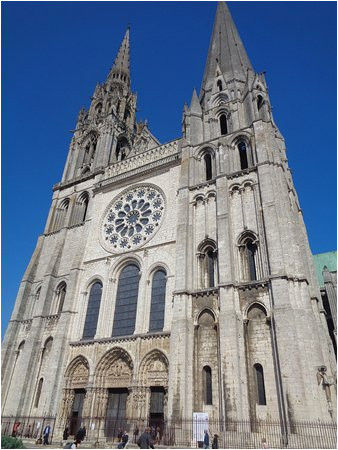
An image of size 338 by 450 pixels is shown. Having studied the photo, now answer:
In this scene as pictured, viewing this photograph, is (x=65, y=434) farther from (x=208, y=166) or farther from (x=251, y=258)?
(x=208, y=166)

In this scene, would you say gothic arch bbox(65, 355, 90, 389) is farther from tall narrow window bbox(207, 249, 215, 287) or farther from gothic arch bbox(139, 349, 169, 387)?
tall narrow window bbox(207, 249, 215, 287)

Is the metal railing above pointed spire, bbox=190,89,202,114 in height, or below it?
below

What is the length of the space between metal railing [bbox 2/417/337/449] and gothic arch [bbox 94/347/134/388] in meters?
1.62

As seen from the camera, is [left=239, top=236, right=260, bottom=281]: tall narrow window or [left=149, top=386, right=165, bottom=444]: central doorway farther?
[left=239, top=236, right=260, bottom=281]: tall narrow window

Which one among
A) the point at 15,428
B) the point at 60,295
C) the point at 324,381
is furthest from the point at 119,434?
the point at 60,295

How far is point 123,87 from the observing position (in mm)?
38219

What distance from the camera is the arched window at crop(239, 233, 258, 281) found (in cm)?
1631

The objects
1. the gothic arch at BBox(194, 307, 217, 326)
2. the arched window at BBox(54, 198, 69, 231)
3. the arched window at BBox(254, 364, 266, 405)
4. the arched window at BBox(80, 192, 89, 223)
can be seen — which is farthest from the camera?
the arched window at BBox(54, 198, 69, 231)

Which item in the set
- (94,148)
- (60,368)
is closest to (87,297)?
(60,368)

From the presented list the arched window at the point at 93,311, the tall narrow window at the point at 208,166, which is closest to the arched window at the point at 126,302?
the arched window at the point at 93,311

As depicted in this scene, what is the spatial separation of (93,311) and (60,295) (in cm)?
372

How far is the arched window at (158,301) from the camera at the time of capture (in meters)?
17.6

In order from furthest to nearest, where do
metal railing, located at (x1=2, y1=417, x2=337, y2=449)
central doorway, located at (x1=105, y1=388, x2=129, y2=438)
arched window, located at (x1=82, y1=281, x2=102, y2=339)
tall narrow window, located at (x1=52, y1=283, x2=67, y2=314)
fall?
tall narrow window, located at (x1=52, y1=283, x2=67, y2=314), arched window, located at (x1=82, y1=281, x2=102, y2=339), central doorway, located at (x1=105, y1=388, x2=129, y2=438), metal railing, located at (x1=2, y1=417, x2=337, y2=449)

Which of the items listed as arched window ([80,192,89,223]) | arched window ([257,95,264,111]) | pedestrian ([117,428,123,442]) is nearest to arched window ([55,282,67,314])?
arched window ([80,192,89,223])
